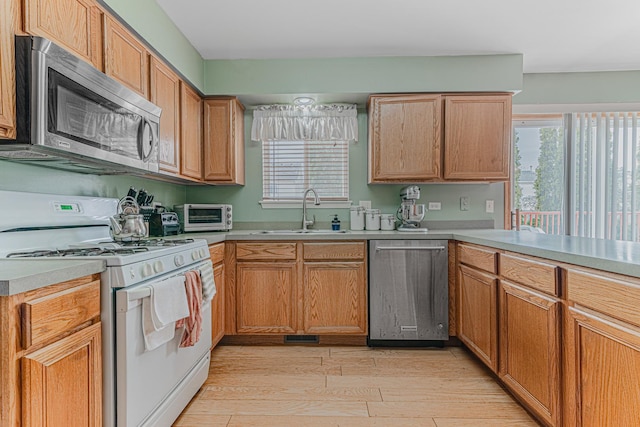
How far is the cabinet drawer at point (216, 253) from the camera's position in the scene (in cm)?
252

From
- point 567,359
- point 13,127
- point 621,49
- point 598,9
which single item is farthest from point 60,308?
point 621,49

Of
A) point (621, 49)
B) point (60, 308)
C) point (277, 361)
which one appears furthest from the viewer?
point (621, 49)

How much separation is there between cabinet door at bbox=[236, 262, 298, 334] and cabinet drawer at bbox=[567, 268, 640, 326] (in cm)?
182

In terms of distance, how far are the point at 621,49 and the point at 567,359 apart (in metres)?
2.76

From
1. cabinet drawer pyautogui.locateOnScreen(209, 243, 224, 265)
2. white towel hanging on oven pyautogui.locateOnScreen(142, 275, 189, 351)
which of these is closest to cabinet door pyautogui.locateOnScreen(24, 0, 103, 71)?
white towel hanging on oven pyautogui.locateOnScreen(142, 275, 189, 351)

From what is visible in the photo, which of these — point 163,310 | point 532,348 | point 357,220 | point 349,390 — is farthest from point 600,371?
point 357,220

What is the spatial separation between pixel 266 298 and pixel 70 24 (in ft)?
6.66

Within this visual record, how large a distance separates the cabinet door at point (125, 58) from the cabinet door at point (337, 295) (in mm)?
1644

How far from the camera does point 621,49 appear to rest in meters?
2.93

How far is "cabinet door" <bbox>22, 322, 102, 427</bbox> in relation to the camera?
1012mm

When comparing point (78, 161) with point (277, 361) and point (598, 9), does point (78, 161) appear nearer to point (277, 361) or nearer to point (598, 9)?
point (277, 361)

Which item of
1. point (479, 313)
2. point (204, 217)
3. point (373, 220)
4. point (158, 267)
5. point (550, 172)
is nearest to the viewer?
point (158, 267)

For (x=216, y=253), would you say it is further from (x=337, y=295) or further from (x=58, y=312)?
(x=58, y=312)

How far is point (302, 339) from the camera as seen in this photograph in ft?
9.50
